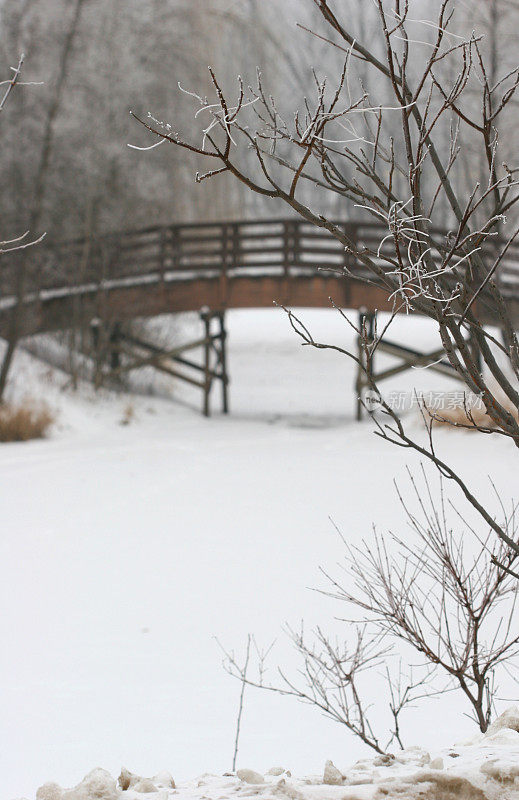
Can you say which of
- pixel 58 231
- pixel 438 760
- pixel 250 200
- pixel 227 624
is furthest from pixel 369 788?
pixel 250 200

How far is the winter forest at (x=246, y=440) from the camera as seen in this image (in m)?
2.72

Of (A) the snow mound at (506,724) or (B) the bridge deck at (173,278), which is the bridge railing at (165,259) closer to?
(B) the bridge deck at (173,278)

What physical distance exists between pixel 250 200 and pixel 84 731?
28.5 meters

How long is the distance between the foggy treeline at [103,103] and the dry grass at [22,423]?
2.65 metres

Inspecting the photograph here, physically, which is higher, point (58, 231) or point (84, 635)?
point (58, 231)

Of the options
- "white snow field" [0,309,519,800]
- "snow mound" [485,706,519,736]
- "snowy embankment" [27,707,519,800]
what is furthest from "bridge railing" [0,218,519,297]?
"snowy embankment" [27,707,519,800]

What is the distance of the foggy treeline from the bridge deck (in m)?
0.68

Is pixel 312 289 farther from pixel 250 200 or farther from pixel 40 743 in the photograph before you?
pixel 250 200

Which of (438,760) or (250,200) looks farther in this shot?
(250,200)

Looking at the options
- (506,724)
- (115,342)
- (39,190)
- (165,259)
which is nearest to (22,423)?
(39,190)

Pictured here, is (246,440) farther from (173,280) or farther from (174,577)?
(174,577)

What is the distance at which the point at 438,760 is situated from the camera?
119 inches

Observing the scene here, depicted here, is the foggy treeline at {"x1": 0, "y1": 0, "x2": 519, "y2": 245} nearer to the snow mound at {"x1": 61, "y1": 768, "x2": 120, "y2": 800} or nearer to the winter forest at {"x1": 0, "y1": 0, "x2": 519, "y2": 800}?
the winter forest at {"x1": 0, "y1": 0, "x2": 519, "y2": 800}

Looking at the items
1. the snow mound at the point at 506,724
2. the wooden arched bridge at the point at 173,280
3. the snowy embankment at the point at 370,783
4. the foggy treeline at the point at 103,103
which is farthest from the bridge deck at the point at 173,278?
the snowy embankment at the point at 370,783
